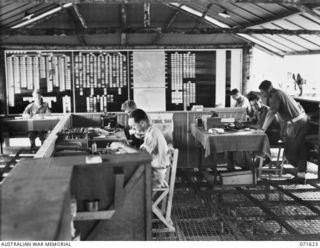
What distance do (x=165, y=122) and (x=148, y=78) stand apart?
262 centimetres

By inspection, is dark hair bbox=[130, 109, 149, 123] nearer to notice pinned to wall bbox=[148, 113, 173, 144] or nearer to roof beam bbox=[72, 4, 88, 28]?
notice pinned to wall bbox=[148, 113, 173, 144]

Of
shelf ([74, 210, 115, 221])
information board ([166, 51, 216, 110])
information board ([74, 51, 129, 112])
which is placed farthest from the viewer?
information board ([166, 51, 216, 110])

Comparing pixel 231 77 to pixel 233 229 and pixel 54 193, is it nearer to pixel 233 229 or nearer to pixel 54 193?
pixel 233 229

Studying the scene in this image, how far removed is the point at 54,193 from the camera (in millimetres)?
1501

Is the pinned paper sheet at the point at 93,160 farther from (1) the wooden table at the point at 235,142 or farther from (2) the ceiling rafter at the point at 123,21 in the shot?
(2) the ceiling rafter at the point at 123,21

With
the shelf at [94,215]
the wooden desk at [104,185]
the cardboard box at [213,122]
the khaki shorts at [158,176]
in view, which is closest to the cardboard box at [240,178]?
the cardboard box at [213,122]

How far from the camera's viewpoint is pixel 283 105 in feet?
16.7

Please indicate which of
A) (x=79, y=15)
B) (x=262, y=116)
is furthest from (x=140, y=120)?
(x=79, y=15)

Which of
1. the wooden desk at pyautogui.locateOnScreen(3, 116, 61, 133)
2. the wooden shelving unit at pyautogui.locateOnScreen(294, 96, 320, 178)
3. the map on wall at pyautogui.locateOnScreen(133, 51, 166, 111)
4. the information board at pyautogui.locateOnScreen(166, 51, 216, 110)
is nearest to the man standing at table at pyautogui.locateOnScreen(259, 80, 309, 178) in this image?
the wooden shelving unit at pyautogui.locateOnScreen(294, 96, 320, 178)

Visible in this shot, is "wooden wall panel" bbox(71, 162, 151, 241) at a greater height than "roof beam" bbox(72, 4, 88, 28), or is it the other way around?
"roof beam" bbox(72, 4, 88, 28)

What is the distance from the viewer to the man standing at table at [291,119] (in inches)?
198

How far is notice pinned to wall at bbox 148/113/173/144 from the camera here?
555 cm

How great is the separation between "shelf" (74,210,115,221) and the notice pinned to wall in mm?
3356

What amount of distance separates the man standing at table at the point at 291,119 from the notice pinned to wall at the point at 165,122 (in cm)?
120
